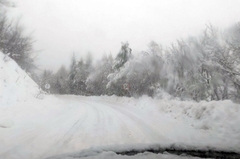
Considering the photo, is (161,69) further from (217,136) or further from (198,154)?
(198,154)

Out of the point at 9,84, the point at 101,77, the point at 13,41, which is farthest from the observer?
the point at 101,77

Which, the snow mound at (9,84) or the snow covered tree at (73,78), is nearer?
the snow mound at (9,84)

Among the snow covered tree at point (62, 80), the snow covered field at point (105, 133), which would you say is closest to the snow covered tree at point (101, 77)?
the snow covered tree at point (62, 80)

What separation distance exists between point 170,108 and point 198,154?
848 cm

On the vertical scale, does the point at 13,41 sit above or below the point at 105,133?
above

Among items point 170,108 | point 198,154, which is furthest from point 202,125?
point 198,154

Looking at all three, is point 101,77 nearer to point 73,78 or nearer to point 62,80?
point 73,78

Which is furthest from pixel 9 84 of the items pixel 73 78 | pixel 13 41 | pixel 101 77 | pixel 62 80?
pixel 62 80

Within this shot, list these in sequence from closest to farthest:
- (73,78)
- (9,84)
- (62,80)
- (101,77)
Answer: (9,84), (101,77), (73,78), (62,80)

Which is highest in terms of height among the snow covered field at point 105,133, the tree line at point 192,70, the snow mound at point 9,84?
the tree line at point 192,70

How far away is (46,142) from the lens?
179 inches

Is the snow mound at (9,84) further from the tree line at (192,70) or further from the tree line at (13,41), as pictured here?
the tree line at (192,70)

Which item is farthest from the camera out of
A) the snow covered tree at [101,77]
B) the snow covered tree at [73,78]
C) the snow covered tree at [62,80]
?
the snow covered tree at [62,80]

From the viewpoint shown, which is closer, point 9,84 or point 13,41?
point 9,84
